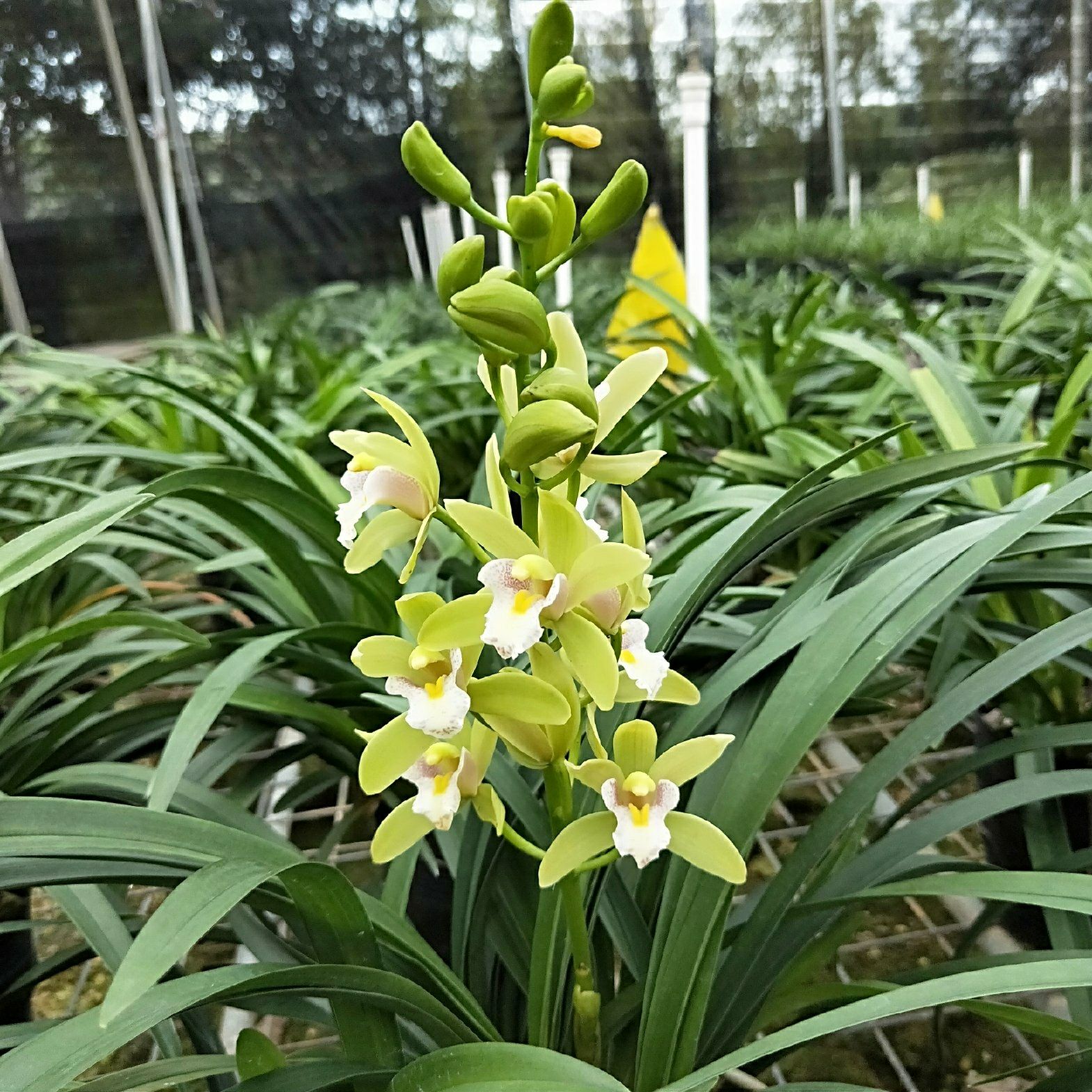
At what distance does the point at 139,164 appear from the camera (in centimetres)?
461

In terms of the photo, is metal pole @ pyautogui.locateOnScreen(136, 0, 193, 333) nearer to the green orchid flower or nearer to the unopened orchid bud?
the unopened orchid bud

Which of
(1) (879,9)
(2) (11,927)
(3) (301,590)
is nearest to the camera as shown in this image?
(2) (11,927)

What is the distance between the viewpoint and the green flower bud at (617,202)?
0.42 m

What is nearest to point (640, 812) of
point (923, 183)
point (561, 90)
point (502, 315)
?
point (502, 315)

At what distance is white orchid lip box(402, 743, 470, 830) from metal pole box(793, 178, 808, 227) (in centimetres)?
619

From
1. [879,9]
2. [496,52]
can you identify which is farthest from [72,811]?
[879,9]

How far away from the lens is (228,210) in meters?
5.27

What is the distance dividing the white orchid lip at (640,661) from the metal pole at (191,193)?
5033 mm

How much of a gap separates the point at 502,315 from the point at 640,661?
0.17 meters

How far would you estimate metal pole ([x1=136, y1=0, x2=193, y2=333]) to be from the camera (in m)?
4.36

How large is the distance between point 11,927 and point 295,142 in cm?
562

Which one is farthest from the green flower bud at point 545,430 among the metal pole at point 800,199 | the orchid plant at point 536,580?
the metal pole at point 800,199

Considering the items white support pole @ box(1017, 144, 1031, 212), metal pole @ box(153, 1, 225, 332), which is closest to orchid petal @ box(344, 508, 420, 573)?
metal pole @ box(153, 1, 225, 332)

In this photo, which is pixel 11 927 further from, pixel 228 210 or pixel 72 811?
pixel 228 210
